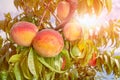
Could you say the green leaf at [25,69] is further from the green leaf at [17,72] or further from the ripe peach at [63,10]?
the ripe peach at [63,10]

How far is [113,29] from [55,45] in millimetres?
764

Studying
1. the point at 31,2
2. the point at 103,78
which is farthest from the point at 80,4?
the point at 103,78

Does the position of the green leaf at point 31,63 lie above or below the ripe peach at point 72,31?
below

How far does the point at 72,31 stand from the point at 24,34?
0.13 metres

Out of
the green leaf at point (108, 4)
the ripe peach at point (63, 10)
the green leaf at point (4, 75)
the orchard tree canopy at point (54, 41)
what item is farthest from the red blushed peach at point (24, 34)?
the green leaf at point (4, 75)

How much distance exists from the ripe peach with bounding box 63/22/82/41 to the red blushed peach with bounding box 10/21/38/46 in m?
0.09

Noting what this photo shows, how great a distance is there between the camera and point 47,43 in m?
0.95

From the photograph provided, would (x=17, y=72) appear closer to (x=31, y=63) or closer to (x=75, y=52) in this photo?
(x=31, y=63)

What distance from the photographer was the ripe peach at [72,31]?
976 millimetres

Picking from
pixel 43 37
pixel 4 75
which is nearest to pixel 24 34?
pixel 43 37

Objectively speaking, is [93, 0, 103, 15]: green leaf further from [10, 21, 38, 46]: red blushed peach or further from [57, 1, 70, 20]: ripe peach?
[10, 21, 38, 46]: red blushed peach

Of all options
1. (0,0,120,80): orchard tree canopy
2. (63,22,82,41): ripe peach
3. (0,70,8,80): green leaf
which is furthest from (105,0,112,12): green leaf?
(0,70,8,80): green leaf

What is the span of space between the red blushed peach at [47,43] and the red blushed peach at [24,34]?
17mm

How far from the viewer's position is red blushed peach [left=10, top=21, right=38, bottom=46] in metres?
0.96
